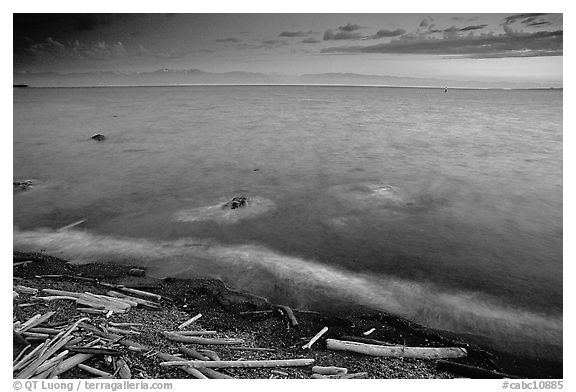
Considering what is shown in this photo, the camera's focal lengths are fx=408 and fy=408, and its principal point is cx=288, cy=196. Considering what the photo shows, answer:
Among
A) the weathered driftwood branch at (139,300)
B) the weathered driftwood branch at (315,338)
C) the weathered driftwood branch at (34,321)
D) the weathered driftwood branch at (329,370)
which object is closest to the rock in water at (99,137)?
the weathered driftwood branch at (139,300)

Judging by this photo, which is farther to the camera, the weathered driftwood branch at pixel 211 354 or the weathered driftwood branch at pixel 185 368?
the weathered driftwood branch at pixel 211 354

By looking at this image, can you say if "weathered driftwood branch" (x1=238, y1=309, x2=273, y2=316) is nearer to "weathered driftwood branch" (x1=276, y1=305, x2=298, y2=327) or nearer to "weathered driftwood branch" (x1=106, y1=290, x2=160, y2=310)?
"weathered driftwood branch" (x1=276, y1=305, x2=298, y2=327)

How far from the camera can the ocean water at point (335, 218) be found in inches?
264

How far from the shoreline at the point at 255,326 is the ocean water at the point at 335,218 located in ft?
1.01

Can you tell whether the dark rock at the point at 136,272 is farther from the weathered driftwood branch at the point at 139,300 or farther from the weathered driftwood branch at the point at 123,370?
the weathered driftwood branch at the point at 123,370

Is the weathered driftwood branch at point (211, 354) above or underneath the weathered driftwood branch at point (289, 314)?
above

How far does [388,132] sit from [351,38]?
12.6 meters

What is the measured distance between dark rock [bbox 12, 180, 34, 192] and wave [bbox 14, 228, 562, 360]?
9.11ft

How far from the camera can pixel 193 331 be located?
18.1 feet

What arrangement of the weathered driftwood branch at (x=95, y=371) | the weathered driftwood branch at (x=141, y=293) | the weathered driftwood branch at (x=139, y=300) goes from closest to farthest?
1. the weathered driftwood branch at (x=95, y=371)
2. the weathered driftwood branch at (x=139, y=300)
3. the weathered driftwood branch at (x=141, y=293)

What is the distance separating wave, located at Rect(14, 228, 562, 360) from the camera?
19.6 feet

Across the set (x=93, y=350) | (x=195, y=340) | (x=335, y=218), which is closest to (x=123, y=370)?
(x=93, y=350)
